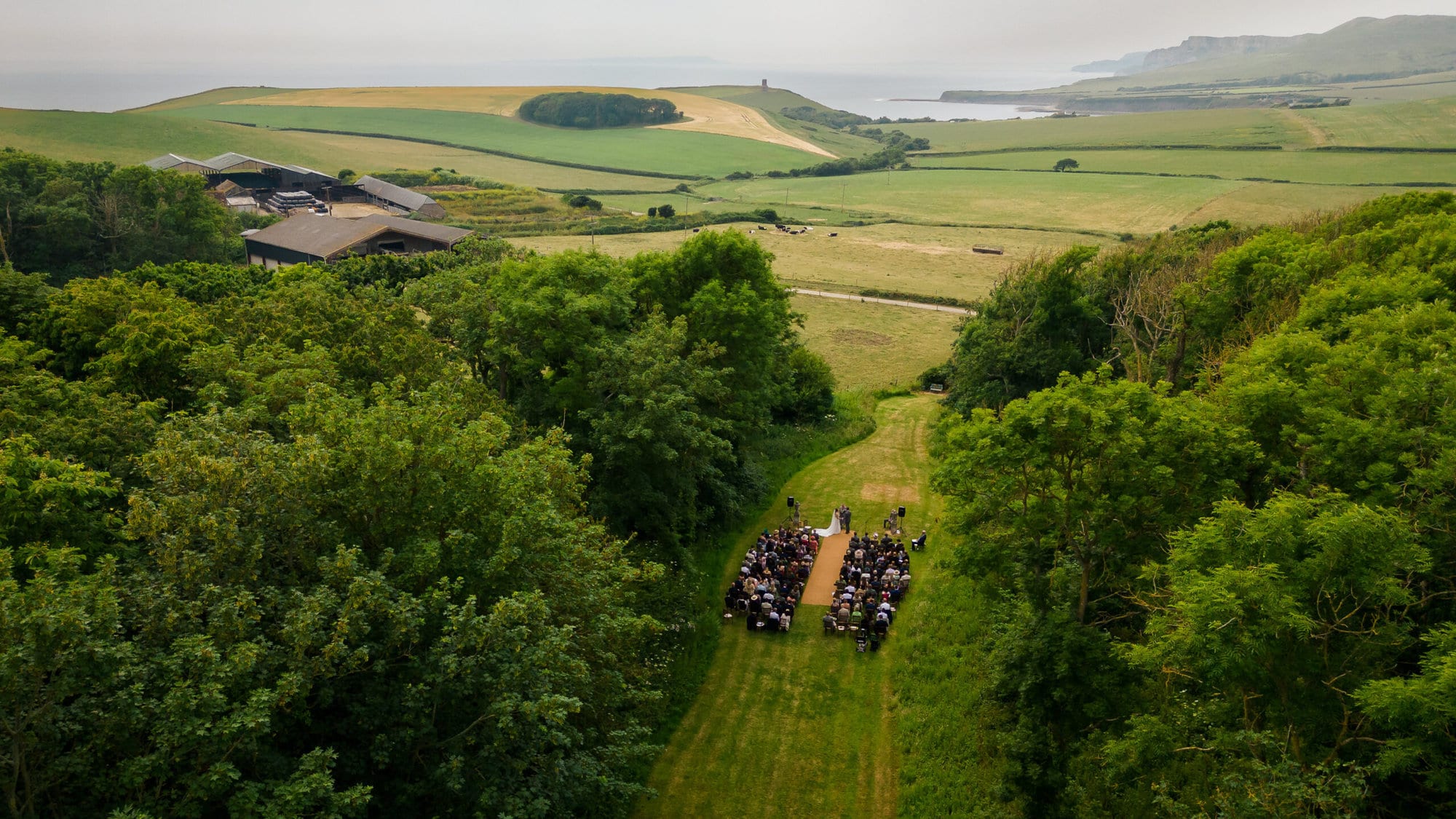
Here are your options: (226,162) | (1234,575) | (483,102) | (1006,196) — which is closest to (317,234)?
(226,162)

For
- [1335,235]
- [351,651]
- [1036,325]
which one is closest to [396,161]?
[1036,325]

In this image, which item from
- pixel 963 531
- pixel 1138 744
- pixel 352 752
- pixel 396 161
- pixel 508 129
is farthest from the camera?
pixel 508 129

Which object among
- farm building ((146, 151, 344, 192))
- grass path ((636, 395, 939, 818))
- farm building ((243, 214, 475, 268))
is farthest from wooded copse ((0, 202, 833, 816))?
farm building ((146, 151, 344, 192))

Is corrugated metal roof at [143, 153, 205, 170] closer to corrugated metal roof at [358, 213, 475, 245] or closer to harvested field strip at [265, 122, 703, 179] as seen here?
corrugated metal roof at [358, 213, 475, 245]

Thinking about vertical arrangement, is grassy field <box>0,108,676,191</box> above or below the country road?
above

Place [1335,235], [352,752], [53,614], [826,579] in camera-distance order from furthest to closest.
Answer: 1. [1335,235]
2. [826,579]
3. [352,752]
4. [53,614]

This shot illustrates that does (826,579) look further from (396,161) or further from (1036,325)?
(396,161)

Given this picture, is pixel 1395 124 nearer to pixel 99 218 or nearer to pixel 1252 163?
pixel 1252 163
